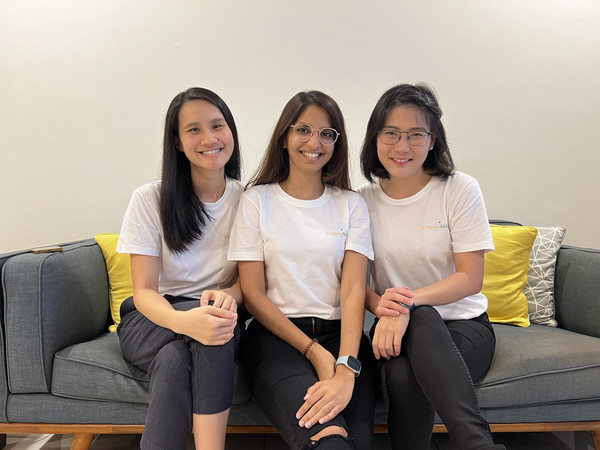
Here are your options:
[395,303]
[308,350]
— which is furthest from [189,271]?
[395,303]

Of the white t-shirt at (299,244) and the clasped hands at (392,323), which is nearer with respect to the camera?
the clasped hands at (392,323)

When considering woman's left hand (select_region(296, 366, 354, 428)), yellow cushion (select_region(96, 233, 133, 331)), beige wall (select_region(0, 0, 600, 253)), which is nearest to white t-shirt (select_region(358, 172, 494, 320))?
woman's left hand (select_region(296, 366, 354, 428))

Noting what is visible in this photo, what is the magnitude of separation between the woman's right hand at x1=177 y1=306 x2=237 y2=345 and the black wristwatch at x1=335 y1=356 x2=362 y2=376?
33 cm

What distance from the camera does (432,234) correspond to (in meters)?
1.51

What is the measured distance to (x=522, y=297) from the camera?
6.37ft

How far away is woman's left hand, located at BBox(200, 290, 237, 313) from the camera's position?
49.2 inches

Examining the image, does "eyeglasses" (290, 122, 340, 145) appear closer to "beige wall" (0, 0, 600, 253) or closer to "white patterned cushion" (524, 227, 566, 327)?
"beige wall" (0, 0, 600, 253)

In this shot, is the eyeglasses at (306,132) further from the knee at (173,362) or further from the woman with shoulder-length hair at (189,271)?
the knee at (173,362)

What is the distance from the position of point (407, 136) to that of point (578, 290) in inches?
41.5

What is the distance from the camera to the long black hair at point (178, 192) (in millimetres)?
1470

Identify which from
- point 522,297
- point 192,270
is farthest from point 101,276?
point 522,297

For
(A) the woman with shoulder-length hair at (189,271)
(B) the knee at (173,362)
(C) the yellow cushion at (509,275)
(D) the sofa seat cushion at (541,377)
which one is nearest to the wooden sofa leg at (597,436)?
(D) the sofa seat cushion at (541,377)

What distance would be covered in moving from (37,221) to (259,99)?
1416 millimetres

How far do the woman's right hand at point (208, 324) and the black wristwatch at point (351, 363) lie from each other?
0.33 metres
